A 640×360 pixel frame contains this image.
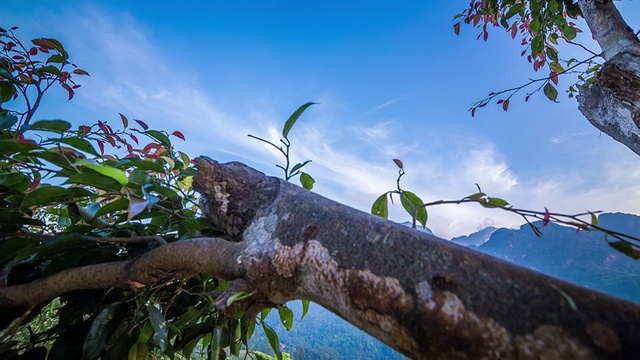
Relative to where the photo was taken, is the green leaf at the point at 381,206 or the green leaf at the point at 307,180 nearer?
the green leaf at the point at 381,206

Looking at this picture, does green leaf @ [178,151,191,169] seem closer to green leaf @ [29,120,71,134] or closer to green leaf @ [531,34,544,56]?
green leaf @ [29,120,71,134]

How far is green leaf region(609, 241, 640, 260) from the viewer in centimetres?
38

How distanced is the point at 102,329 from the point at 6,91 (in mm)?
853

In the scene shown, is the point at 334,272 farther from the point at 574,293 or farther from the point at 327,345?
the point at 327,345

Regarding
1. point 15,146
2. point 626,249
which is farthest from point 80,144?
point 626,249

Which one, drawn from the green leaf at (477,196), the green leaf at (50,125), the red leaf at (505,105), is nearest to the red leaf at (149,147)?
the green leaf at (50,125)

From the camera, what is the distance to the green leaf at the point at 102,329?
0.63 m

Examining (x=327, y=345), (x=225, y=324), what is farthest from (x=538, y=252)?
(x=225, y=324)

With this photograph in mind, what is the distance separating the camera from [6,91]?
0.93 meters

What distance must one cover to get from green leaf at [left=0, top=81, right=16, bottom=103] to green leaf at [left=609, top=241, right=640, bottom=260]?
156cm

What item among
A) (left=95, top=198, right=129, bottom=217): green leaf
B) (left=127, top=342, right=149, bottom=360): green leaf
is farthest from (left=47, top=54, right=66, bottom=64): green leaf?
(left=127, top=342, right=149, bottom=360): green leaf

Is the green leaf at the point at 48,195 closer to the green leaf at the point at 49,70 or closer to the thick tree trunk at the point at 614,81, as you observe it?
the green leaf at the point at 49,70

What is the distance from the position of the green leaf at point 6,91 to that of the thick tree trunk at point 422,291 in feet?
3.36

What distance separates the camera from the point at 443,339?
310 millimetres
